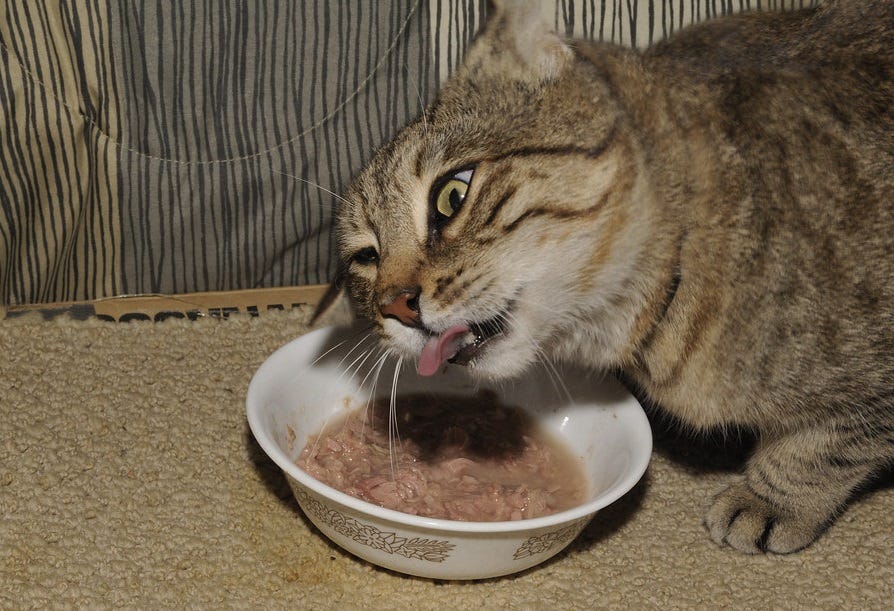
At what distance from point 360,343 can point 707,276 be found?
514 millimetres

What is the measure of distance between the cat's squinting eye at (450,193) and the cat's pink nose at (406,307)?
0.33 ft

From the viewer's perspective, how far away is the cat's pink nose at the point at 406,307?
1.15 metres

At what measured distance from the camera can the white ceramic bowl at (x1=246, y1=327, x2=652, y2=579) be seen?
1189mm

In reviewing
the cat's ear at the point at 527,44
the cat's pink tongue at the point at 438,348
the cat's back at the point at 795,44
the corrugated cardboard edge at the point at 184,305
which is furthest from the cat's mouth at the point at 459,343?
the corrugated cardboard edge at the point at 184,305

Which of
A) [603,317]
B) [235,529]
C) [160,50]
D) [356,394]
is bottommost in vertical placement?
[235,529]

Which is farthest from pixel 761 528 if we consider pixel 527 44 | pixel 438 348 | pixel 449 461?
pixel 527 44

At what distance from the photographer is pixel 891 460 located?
144 centimetres

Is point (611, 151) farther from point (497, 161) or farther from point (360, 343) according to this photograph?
point (360, 343)

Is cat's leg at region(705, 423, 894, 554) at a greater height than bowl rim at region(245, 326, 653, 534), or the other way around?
bowl rim at region(245, 326, 653, 534)

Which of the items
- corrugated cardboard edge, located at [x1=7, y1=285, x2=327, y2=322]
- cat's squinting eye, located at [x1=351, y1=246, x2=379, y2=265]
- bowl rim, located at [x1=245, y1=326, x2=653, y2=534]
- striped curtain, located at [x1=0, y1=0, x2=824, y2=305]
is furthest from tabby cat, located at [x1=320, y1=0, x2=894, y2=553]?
corrugated cardboard edge, located at [x1=7, y1=285, x2=327, y2=322]

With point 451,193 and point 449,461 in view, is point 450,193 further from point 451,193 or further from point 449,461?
point 449,461

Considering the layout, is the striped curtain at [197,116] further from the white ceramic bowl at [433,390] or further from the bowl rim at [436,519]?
the bowl rim at [436,519]

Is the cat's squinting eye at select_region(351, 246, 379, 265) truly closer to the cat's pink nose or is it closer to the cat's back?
the cat's pink nose

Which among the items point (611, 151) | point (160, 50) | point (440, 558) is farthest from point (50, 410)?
point (611, 151)
